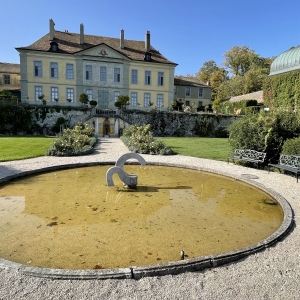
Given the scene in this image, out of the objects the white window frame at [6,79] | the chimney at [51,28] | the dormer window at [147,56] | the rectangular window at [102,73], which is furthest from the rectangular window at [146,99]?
the white window frame at [6,79]

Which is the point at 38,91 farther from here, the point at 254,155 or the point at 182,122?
the point at 254,155

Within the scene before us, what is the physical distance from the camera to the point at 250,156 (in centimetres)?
1142

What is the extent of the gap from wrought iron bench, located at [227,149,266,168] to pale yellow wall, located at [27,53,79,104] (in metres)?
26.1

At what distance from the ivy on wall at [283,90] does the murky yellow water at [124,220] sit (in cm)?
1790

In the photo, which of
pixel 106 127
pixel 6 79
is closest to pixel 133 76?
pixel 106 127

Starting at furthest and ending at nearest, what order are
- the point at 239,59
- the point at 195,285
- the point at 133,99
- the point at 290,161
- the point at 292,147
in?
the point at 239,59, the point at 133,99, the point at 292,147, the point at 290,161, the point at 195,285

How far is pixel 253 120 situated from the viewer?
12148mm

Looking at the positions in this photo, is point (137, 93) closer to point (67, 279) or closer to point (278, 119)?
point (278, 119)

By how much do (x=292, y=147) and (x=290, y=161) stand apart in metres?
0.65

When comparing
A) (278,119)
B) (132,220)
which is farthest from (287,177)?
(132,220)

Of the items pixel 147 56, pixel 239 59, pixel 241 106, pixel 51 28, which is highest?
pixel 239 59

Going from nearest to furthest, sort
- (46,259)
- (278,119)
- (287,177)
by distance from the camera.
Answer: (46,259) → (287,177) → (278,119)

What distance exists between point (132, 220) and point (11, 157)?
916 cm

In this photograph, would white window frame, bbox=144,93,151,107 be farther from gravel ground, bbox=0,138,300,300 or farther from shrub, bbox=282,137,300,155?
gravel ground, bbox=0,138,300,300
